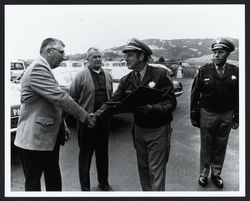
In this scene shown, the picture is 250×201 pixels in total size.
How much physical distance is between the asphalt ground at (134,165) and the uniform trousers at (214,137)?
275 millimetres

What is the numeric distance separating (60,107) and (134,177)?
1859 millimetres

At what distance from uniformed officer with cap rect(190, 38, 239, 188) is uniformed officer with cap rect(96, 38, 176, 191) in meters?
1.04

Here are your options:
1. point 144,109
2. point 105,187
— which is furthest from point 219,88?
point 105,187

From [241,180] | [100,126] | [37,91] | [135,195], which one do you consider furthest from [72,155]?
[241,180]

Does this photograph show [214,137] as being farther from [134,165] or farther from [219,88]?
[134,165]

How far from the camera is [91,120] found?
3512 mm

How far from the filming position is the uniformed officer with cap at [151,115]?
3.07m

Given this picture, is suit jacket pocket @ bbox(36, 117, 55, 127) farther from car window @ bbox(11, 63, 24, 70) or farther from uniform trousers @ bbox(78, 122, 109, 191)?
car window @ bbox(11, 63, 24, 70)

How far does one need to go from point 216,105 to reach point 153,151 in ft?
4.26

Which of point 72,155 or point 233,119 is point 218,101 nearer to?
point 233,119

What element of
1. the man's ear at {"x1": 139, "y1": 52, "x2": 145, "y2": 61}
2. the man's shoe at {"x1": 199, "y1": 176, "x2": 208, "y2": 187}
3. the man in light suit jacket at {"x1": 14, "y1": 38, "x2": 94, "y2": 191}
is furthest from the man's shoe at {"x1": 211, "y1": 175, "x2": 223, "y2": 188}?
the man in light suit jacket at {"x1": 14, "y1": 38, "x2": 94, "y2": 191}

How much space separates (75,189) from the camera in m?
4.11

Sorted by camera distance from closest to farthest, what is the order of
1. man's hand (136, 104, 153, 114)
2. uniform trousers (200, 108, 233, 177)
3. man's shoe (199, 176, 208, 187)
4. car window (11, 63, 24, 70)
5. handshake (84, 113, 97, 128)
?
man's hand (136, 104, 153, 114), handshake (84, 113, 97, 128), uniform trousers (200, 108, 233, 177), man's shoe (199, 176, 208, 187), car window (11, 63, 24, 70)

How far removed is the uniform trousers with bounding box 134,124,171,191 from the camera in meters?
3.13
